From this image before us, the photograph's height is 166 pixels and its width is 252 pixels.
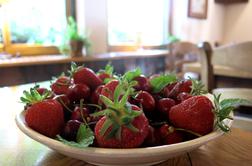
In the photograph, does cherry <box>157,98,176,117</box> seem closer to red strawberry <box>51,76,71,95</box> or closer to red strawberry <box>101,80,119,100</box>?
red strawberry <box>101,80,119,100</box>

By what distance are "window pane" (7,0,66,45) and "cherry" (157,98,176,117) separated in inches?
89.6

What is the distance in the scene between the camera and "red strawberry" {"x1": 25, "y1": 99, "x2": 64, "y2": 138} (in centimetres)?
46

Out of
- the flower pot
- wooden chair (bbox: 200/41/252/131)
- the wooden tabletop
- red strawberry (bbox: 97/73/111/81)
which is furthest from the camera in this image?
the flower pot

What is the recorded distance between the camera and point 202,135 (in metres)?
0.45

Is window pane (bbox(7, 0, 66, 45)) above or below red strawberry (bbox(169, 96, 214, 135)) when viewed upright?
above

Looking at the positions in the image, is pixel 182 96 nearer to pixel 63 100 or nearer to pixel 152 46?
pixel 63 100

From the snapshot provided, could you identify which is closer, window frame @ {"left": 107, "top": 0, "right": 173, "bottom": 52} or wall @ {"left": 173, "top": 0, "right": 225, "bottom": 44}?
window frame @ {"left": 107, "top": 0, "right": 173, "bottom": 52}

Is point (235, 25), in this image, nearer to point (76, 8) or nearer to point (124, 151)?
point (76, 8)

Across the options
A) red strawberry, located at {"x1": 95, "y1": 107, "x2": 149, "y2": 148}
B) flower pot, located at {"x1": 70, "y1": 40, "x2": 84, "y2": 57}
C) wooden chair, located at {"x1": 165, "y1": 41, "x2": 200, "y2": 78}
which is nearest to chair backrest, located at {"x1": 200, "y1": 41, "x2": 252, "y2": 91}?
red strawberry, located at {"x1": 95, "y1": 107, "x2": 149, "y2": 148}

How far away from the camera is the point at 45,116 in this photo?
1.51ft

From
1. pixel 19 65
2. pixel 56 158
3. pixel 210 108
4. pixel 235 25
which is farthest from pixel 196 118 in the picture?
pixel 235 25

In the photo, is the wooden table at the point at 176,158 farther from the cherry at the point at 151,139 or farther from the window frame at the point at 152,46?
the window frame at the point at 152,46

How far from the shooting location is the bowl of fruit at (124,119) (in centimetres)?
38

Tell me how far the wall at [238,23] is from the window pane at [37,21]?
2.59 m
